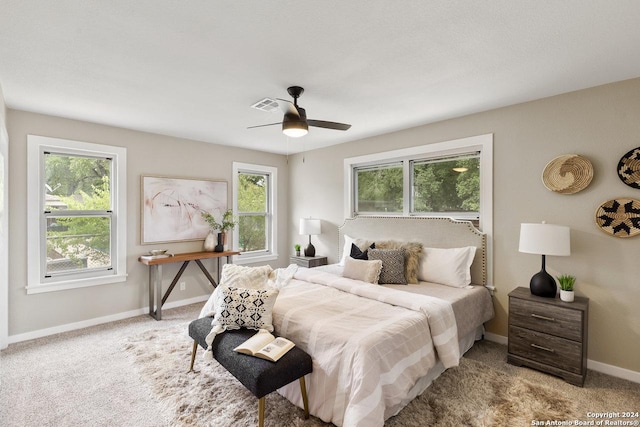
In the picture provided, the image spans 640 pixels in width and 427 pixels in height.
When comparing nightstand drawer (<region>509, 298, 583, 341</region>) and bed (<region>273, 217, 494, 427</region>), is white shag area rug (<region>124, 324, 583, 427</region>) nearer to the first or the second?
bed (<region>273, 217, 494, 427</region>)

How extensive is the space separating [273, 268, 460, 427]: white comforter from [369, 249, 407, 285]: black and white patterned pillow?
→ 23.1 inches

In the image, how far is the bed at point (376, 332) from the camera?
1.85m

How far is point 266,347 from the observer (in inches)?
80.5

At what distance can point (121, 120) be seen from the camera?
3.64m

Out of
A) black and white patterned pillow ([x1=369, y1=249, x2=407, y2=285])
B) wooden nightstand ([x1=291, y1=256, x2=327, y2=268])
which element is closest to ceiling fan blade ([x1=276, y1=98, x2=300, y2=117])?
black and white patterned pillow ([x1=369, y1=249, x2=407, y2=285])

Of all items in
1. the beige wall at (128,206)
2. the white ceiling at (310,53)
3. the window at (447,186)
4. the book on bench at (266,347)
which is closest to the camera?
the white ceiling at (310,53)

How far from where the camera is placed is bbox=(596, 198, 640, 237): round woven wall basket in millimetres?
2504

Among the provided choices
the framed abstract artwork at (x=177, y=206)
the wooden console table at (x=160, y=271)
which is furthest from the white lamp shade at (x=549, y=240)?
the framed abstract artwork at (x=177, y=206)

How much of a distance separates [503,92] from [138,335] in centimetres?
458

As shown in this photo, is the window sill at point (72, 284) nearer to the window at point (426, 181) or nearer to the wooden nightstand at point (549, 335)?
the window at point (426, 181)

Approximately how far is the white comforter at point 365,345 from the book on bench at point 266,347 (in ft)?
0.50

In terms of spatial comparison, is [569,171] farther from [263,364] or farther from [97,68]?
[97,68]

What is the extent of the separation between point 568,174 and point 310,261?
3.38 m

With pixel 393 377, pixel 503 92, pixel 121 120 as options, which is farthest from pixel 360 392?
pixel 121 120
